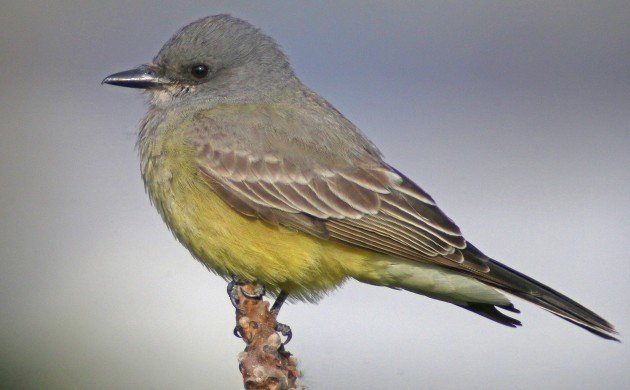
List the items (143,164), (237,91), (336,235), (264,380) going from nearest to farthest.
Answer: (264,380) < (336,235) < (143,164) < (237,91)

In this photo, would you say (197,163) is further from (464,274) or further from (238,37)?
(464,274)

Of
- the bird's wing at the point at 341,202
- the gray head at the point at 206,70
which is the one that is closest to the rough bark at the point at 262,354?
the bird's wing at the point at 341,202

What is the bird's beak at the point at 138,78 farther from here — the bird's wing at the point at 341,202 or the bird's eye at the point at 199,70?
the bird's wing at the point at 341,202

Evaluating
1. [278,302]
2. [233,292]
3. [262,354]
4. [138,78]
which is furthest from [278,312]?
[138,78]

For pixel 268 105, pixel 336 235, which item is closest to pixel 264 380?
pixel 336 235

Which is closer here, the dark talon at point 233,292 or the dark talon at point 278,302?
the dark talon at point 233,292

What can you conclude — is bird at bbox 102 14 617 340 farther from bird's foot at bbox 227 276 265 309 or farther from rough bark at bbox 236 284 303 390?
rough bark at bbox 236 284 303 390

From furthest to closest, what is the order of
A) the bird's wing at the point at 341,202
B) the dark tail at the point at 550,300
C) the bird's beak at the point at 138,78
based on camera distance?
the bird's beak at the point at 138,78 < the bird's wing at the point at 341,202 < the dark tail at the point at 550,300
